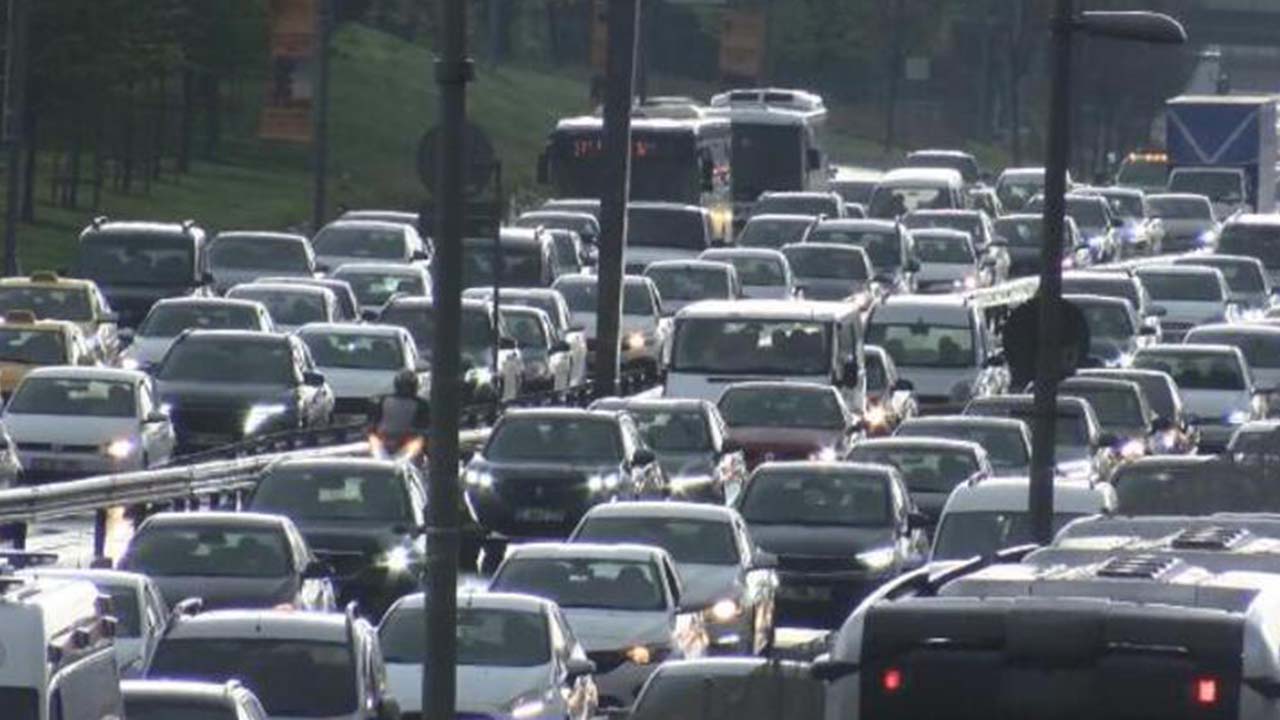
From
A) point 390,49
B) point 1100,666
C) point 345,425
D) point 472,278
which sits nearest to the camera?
point 1100,666

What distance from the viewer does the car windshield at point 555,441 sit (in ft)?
130

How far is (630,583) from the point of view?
30.2 meters

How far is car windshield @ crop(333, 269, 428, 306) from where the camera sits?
59.8 m

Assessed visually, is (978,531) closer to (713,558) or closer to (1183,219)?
(713,558)

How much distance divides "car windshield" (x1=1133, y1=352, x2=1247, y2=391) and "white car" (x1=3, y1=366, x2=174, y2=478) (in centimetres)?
1352

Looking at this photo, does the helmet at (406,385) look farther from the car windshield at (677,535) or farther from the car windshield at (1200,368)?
the car windshield at (677,535)

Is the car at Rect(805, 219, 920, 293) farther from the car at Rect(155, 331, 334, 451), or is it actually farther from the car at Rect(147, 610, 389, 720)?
the car at Rect(147, 610, 389, 720)

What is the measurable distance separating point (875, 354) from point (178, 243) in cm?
991

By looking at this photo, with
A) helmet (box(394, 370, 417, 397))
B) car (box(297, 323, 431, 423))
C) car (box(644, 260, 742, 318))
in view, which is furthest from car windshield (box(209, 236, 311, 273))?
helmet (box(394, 370, 417, 397))

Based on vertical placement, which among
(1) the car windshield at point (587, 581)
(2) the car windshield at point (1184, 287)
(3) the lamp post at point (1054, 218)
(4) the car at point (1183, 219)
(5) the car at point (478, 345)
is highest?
(3) the lamp post at point (1054, 218)

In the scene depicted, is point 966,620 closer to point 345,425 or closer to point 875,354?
point 345,425

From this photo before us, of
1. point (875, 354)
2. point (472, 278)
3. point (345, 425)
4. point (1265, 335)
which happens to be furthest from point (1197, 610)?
point (472, 278)

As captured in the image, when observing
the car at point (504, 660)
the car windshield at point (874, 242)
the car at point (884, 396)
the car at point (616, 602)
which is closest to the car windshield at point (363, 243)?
the car windshield at point (874, 242)

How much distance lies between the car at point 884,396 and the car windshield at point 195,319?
6.68m
